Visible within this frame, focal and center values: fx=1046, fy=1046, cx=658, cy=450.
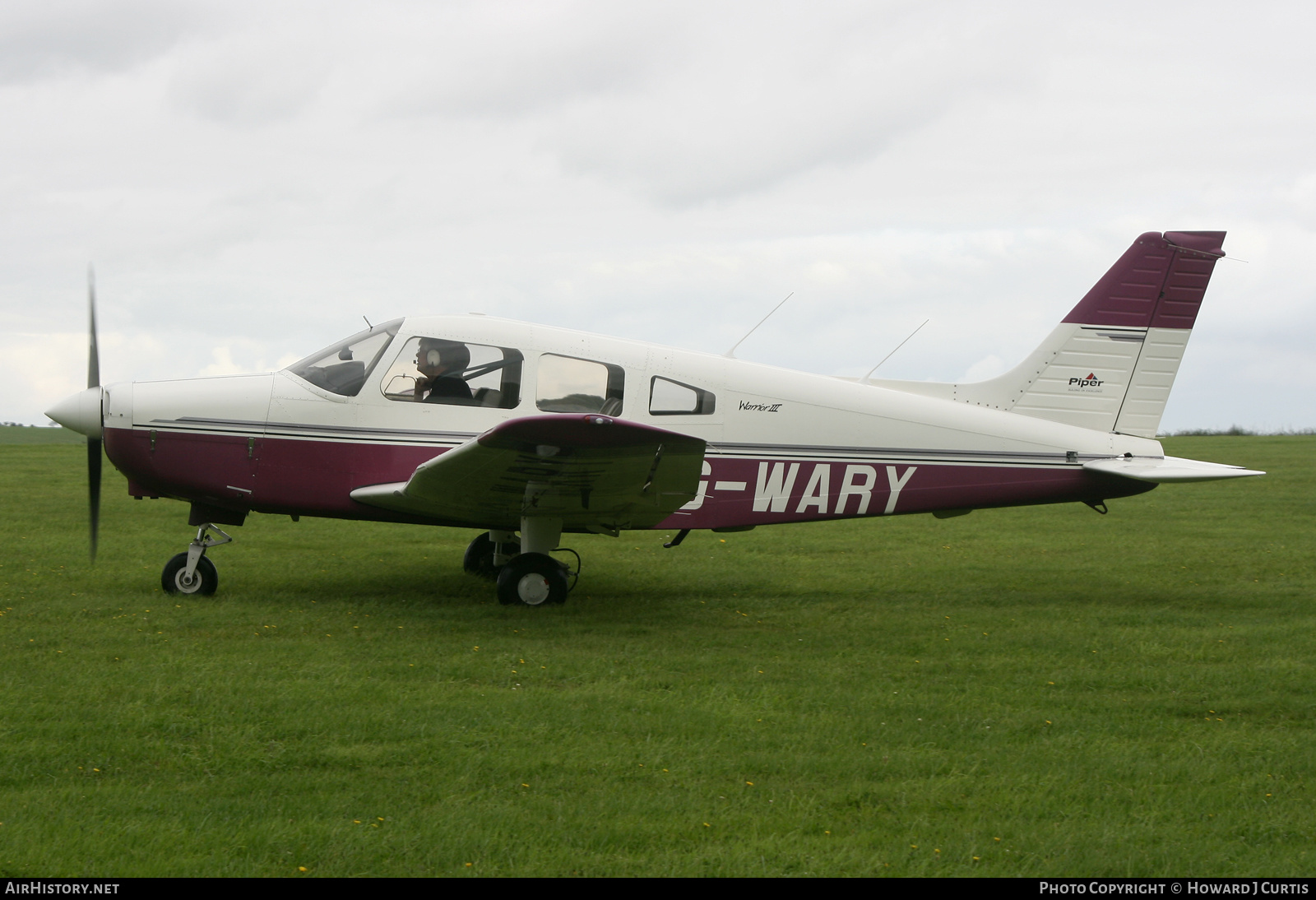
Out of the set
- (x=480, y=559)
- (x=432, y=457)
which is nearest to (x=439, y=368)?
(x=432, y=457)

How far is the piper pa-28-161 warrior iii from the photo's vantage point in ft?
27.2

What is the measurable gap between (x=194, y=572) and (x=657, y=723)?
495cm

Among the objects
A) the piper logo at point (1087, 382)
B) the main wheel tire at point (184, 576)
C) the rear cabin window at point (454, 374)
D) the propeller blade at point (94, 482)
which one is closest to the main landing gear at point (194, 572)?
the main wheel tire at point (184, 576)

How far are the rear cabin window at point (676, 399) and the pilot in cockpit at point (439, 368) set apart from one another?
154cm

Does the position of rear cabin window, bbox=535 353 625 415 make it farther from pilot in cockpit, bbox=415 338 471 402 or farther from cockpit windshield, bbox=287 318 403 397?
cockpit windshield, bbox=287 318 403 397

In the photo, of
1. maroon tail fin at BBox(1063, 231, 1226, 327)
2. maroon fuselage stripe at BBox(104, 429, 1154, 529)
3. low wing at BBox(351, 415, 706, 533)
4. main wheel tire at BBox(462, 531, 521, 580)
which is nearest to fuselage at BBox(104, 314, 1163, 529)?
maroon fuselage stripe at BBox(104, 429, 1154, 529)

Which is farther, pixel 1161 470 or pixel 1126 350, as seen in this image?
pixel 1126 350

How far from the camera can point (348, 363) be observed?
855 centimetres

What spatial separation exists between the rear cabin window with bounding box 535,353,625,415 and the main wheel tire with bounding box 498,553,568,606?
128cm

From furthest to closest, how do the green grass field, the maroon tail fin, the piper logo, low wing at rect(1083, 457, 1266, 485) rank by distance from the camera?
1. the piper logo
2. the maroon tail fin
3. low wing at rect(1083, 457, 1266, 485)
4. the green grass field

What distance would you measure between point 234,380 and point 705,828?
621cm

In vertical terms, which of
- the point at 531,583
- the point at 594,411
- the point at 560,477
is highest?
the point at 594,411

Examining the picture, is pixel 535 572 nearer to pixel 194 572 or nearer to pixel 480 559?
pixel 480 559

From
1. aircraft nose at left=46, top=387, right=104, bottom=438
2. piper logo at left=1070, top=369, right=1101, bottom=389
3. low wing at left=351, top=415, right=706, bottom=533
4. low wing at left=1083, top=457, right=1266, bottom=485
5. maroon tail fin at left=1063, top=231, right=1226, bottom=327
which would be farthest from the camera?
piper logo at left=1070, top=369, right=1101, bottom=389
